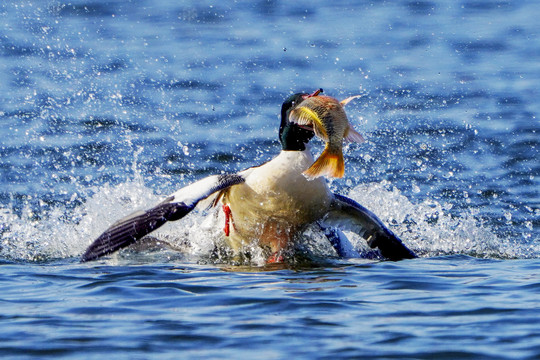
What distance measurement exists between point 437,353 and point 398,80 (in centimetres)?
1139

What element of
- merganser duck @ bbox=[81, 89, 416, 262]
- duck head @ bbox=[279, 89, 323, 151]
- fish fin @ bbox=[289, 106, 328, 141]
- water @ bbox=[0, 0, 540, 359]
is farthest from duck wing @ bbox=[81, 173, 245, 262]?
fish fin @ bbox=[289, 106, 328, 141]

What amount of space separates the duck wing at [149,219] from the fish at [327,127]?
3.32 feet

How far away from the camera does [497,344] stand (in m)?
5.49

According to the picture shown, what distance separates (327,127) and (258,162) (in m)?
5.52

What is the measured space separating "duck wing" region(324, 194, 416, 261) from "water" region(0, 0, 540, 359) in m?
0.29

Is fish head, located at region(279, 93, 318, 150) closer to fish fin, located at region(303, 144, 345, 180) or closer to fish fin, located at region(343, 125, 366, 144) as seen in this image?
fish fin, located at region(343, 125, 366, 144)

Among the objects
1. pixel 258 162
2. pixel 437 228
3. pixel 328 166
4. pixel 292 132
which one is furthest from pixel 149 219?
pixel 258 162

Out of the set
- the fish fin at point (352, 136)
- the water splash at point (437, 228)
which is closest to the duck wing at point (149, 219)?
the fish fin at point (352, 136)

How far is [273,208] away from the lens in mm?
8195

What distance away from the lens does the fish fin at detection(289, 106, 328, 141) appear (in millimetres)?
7238

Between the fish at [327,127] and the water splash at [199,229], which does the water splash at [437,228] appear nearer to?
the water splash at [199,229]

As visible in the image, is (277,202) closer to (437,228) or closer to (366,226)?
(366,226)

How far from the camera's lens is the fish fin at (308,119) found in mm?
7238

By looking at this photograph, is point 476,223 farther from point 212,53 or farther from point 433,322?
point 212,53
